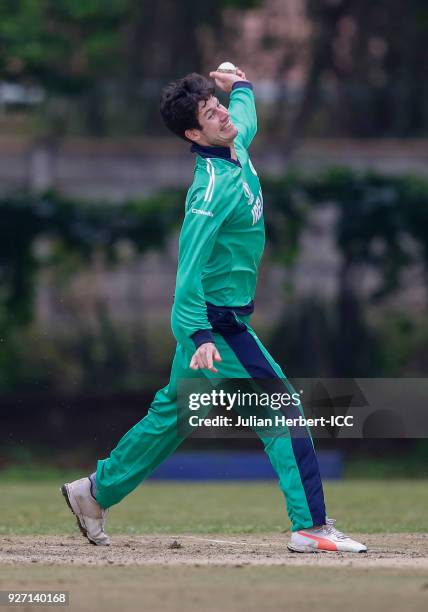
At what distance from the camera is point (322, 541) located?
285 inches

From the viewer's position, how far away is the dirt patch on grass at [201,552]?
677 centimetres

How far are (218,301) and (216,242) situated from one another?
1.00 ft

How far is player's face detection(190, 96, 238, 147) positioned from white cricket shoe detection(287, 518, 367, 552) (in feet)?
6.68

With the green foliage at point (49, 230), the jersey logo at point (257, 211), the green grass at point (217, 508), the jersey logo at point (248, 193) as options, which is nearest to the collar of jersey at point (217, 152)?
the jersey logo at point (248, 193)

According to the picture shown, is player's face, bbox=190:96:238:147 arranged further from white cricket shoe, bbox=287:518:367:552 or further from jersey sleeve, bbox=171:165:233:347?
white cricket shoe, bbox=287:518:367:552

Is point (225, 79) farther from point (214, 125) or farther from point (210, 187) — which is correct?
point (210, 187)

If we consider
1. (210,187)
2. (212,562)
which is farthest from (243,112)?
(212,562)

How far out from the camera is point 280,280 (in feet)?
68.7

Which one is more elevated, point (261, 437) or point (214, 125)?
point (214, 125)

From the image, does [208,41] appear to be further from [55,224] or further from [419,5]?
[55,224]

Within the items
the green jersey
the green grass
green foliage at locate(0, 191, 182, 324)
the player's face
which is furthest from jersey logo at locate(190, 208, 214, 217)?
green foliage at locate(0, 191, 182, 324)

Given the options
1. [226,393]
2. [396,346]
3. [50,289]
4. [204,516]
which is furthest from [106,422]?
[226,393]

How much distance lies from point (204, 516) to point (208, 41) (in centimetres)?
1444

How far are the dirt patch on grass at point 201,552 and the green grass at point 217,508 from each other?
60 cm
